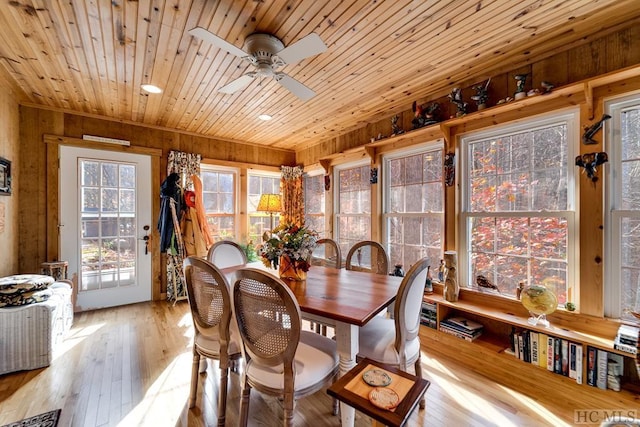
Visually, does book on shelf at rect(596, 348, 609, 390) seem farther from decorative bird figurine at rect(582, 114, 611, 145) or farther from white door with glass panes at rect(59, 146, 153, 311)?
white door with glass panes at rect(59, 146, 153, 311)

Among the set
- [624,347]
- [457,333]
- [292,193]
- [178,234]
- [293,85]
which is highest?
[293,85]

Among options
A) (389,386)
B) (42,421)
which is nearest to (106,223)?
(42,421)

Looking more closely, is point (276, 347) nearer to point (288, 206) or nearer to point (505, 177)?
point (505, 177)

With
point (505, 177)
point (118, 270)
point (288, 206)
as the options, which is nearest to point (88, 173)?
point (118, 270)

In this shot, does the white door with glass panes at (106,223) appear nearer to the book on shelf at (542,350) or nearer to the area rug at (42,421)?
the area rug at (42,421)

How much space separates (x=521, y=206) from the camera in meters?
2.41

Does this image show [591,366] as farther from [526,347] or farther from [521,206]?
[521,206]

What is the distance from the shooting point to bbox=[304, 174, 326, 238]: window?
484 centimetres

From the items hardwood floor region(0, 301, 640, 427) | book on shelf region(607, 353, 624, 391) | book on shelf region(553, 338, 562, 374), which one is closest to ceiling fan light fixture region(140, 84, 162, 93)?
hardwood floor region(0, 301, 640, 427)

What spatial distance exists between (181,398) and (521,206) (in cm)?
313

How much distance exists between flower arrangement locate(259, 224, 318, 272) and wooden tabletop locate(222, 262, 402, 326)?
20cm

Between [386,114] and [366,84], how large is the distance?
874 millimetres

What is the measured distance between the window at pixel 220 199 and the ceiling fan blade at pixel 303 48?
3.16m

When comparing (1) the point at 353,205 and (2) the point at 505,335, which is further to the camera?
(1) the point at 353,205
